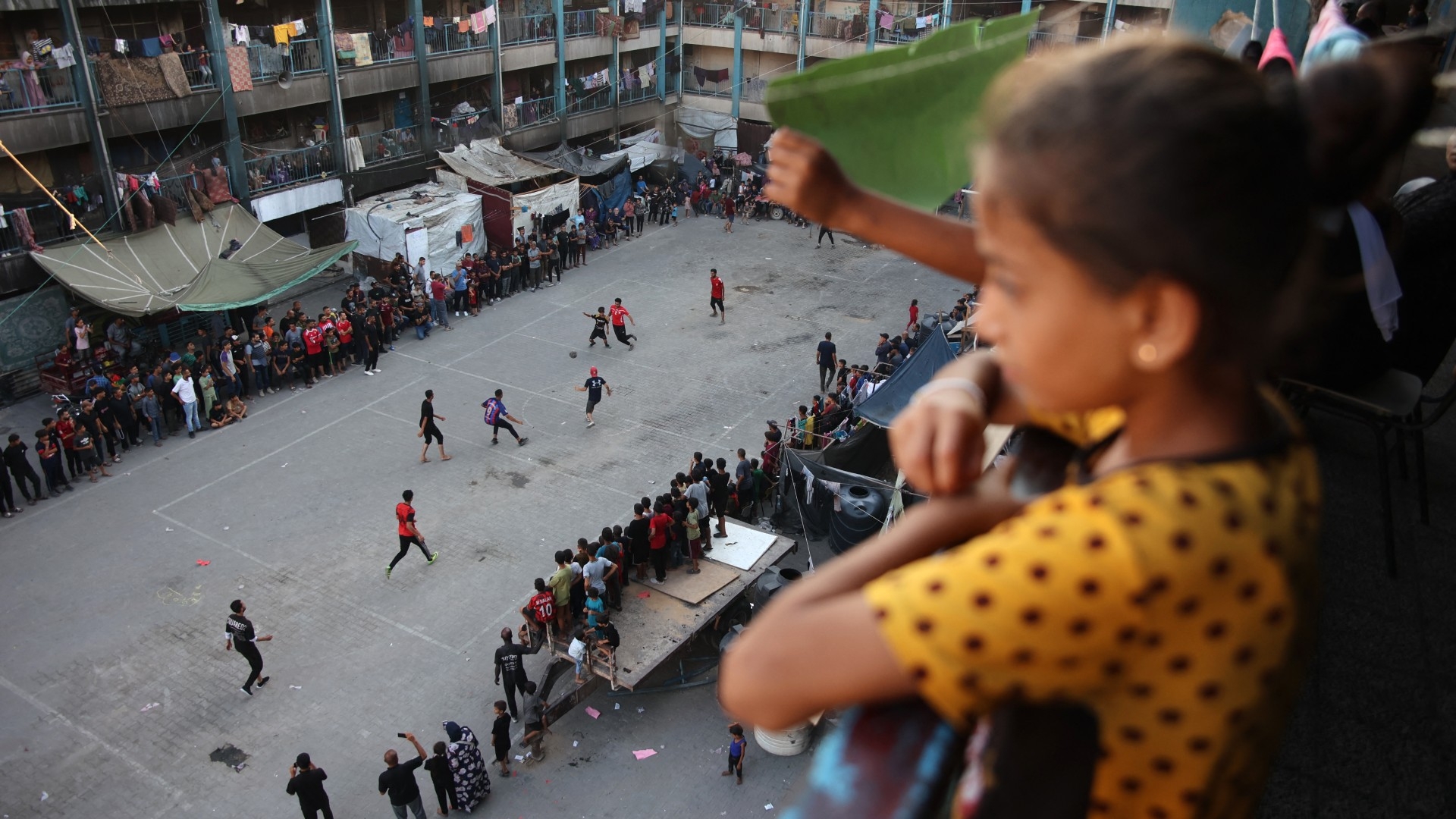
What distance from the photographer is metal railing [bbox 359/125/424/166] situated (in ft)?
94.0

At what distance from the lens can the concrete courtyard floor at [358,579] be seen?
11461mm

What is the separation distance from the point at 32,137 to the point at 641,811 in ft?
60.1

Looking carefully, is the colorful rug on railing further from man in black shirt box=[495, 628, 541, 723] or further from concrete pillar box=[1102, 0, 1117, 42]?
concrete pillar box=[1102, 0, 1117, 42]

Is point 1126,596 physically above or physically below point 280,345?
above

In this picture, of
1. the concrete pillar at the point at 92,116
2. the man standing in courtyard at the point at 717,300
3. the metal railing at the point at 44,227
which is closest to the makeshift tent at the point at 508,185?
the man standing in courtyard at the point at 717,300

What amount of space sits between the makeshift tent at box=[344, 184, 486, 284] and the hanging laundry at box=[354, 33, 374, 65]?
349 centimetres

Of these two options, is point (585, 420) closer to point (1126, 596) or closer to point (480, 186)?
point (480, 186)

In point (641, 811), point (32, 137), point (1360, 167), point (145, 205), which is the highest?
point (1360, 167)

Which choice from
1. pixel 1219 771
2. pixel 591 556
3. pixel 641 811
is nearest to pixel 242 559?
pixel 591 556

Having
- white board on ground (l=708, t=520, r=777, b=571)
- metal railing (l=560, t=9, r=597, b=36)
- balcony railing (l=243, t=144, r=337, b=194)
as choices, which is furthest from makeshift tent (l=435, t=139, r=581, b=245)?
white board on ground (l=708, t=520, r=777, b=571)

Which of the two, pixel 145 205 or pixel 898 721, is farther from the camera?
pixel 145 205

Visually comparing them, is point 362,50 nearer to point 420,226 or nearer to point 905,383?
point 420,226

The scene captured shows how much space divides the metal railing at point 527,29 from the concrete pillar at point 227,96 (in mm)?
9624

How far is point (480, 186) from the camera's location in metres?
28.8
